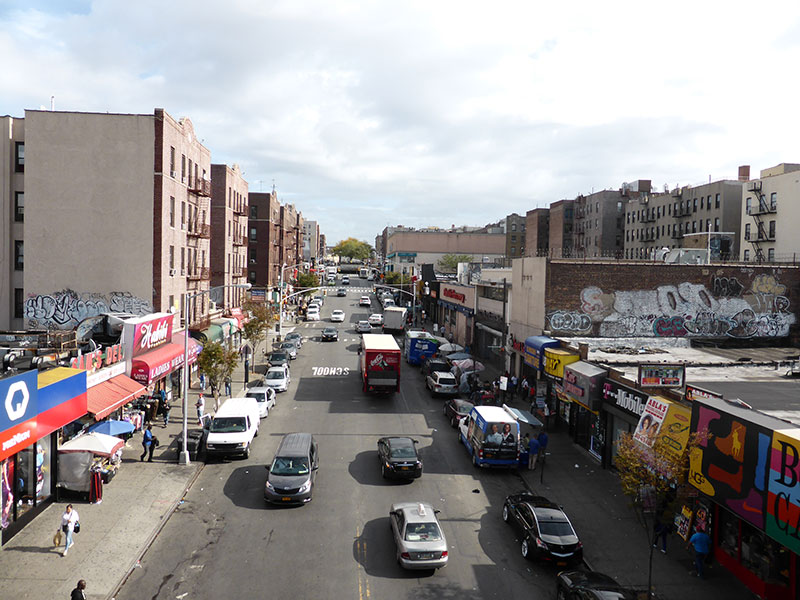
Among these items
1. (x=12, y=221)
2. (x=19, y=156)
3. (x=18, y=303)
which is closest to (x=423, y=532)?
(x=18, y=303)

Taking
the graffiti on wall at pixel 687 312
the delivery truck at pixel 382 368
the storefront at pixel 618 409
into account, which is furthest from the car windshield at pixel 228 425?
the graffiti on wall at pixel 687 312

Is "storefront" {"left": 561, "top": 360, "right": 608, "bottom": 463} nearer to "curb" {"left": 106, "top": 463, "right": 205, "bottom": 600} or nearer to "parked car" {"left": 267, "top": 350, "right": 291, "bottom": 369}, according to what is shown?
"curb" {"left": 106, "top": 463, "right": 205, "bottom": 600}

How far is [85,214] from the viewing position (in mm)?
37250

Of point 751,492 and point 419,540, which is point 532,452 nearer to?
point 419,540

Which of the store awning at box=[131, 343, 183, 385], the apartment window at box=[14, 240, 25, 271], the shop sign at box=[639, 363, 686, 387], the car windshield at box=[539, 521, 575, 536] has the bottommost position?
the car windshield at box=[539, 521, 575, 536]

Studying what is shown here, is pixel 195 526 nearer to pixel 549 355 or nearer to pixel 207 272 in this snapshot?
pixel 549 355

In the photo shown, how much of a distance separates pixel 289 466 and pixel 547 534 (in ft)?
31.6

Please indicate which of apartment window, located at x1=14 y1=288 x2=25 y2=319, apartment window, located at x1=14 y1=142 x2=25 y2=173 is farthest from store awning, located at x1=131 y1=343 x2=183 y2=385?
apartment window, located at x1=14 y1=142 x2=25 y2=173

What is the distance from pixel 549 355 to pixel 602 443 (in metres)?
7.09

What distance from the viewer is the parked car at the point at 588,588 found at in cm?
1349

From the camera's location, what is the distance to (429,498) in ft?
74.2

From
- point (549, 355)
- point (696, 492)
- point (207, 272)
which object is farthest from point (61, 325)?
point (696, 492)

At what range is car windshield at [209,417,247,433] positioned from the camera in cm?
2723

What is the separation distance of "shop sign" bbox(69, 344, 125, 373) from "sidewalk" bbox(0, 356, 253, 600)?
4.27 m
